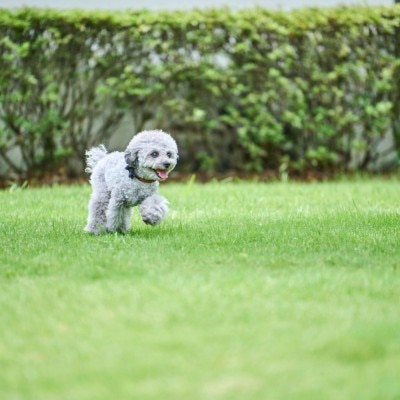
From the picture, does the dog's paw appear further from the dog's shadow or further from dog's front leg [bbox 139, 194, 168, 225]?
dog's front leg [bbox 139, 194, 168, 225]

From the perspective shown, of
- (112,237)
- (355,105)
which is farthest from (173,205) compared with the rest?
(355,105)

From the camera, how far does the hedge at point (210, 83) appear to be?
10.7 meters

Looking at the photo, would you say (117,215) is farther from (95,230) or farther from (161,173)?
(161,173)

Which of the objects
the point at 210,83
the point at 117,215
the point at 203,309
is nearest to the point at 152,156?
the point at 117,215

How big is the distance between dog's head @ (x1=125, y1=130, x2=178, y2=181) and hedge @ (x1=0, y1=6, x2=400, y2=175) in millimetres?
4626

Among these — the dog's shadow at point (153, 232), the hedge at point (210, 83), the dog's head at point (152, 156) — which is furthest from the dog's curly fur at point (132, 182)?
the hedge at point (210, 83)

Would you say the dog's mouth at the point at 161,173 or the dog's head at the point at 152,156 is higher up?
the dog's head at the point at 152,156

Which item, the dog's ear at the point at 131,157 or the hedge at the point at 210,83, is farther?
the hedge at the point at 210,83

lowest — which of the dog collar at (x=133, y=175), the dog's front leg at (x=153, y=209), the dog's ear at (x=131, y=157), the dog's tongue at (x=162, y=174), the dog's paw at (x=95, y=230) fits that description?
the dog's paw at (x=95, y=230)

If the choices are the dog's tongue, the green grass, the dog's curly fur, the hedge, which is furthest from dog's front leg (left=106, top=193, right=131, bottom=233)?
the hedge

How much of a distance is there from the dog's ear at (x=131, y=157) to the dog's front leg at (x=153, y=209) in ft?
0.92

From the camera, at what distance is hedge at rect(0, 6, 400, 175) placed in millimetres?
10734

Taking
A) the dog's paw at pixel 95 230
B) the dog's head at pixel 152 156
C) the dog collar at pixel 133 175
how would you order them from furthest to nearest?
1. the dog's paw at pixel 95 230
2. the dog collar at pixel 133 175
3. the dog's head at pixel 152 156

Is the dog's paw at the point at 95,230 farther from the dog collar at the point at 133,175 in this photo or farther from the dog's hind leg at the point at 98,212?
the dog collar at the point at 133,175
